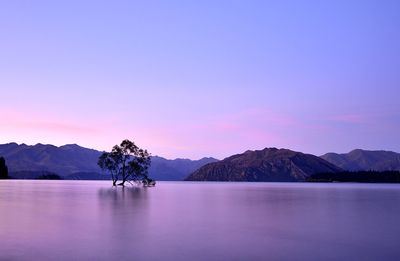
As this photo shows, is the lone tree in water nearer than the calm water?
No

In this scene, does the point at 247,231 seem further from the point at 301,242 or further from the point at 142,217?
the point at 142,217

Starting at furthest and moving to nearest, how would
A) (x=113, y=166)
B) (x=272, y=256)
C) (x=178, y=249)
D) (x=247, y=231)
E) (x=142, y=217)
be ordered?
(x=113, y=166) < (x=142, y=217) < (x=247, y=231) < (x=178, y=249) < (x=272, y=256)

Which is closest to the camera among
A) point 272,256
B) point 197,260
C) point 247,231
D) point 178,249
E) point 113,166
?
point 197,260

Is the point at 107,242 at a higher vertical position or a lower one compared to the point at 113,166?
lower

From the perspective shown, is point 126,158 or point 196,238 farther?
point 126,158

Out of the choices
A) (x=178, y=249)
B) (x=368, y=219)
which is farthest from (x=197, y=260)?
(x=368, y=219)

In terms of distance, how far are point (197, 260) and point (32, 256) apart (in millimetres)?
9244

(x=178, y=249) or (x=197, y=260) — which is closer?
(x=197, y=260)

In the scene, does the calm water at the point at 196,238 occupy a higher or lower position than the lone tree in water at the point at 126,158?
lower

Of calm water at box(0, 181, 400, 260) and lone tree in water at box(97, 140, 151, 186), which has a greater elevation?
lone tree in water at box(97, 140, 151, 186)

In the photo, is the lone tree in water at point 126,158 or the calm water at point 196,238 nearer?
the calm water at point 196,238

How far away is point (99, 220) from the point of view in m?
44.6

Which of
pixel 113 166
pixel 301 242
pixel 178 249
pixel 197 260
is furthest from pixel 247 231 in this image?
pixel 113 166

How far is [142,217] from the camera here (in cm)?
4841
